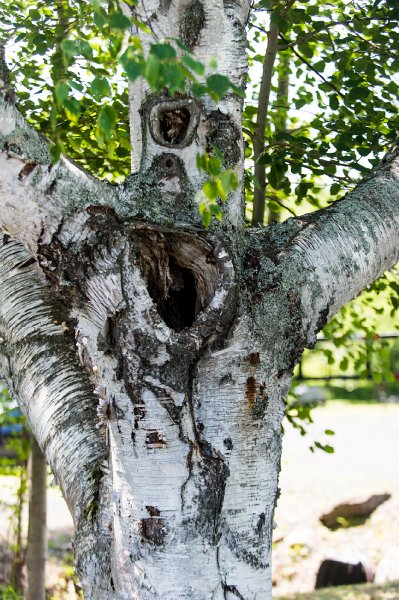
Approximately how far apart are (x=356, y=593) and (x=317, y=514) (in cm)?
216

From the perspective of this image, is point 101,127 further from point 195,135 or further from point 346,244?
point 346,244

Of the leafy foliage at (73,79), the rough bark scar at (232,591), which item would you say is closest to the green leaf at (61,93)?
the leafy foliage at (73,79)

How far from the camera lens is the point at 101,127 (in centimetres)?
156

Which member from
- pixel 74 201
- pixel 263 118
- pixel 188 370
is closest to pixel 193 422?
pixel 188 370

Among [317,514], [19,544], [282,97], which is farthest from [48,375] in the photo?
[317,514]

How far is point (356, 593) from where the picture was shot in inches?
212

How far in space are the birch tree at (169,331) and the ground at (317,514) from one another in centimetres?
279

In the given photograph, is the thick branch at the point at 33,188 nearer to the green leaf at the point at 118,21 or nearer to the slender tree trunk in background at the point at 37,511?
the green leaf at the point at 118,21

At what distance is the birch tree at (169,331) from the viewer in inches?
74.7

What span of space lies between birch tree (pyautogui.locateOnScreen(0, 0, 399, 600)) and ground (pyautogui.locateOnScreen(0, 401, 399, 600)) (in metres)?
2.79

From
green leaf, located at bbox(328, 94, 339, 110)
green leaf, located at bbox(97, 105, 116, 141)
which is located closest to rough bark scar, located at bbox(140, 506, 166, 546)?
green leaf, located at bbox(97, 105, 116, 141)

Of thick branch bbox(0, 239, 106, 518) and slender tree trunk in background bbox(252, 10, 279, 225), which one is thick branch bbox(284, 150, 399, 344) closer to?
thick branch bbox(0, 239, 106, 518)

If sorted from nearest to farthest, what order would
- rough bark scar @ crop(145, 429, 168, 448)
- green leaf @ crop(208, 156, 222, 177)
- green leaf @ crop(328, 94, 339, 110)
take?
green leaf @ crop(208, 156, 222, 177)
rough bark scar @ crop(145, 429, 168, 448)
green leaf @ crop(328, 94, 339, 110)

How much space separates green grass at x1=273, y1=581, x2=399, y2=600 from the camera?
5250 mm
